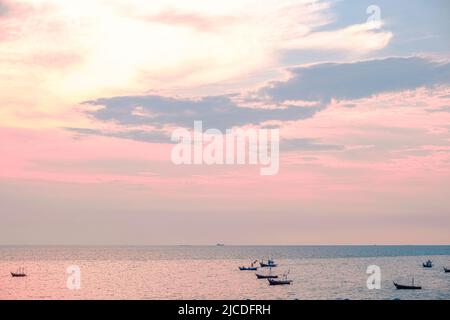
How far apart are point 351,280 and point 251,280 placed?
22.1 meters

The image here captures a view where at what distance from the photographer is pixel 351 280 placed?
433ft

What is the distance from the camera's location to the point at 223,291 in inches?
4254
